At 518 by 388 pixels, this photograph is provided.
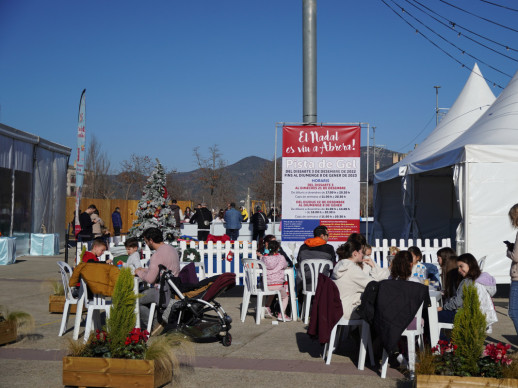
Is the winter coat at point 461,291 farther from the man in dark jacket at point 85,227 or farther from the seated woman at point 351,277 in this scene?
the man in dark jacket at point 85,227

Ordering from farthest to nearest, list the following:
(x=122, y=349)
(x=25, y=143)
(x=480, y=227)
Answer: (x=25, y=143) < (x=480, y=227) < (x=122, y=349)

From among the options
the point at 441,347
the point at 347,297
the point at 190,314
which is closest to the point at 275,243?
the point at 190,314

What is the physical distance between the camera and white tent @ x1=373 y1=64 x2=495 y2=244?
56.4ft

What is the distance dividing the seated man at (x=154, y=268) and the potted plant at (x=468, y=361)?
3.87 meters

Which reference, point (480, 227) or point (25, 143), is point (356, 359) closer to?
point (480, 227)

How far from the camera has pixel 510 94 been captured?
14742 mm

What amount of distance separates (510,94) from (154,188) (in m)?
8.31

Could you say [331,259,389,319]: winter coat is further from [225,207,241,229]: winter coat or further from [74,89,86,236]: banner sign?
[225,207,241,229]: winter coat

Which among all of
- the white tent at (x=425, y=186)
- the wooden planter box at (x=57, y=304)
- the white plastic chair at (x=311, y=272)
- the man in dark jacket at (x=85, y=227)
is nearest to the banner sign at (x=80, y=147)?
the man in dark jacket at (x=85, y=227)

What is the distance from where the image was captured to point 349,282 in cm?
716

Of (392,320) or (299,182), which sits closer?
(392,320)

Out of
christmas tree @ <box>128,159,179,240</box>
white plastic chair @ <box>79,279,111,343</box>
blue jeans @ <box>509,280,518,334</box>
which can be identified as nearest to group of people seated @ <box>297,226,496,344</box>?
blue jeans @ <box>509,280,518,334</box>

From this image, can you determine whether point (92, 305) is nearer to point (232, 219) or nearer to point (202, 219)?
point (232, 219)

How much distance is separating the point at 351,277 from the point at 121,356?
272 cm
